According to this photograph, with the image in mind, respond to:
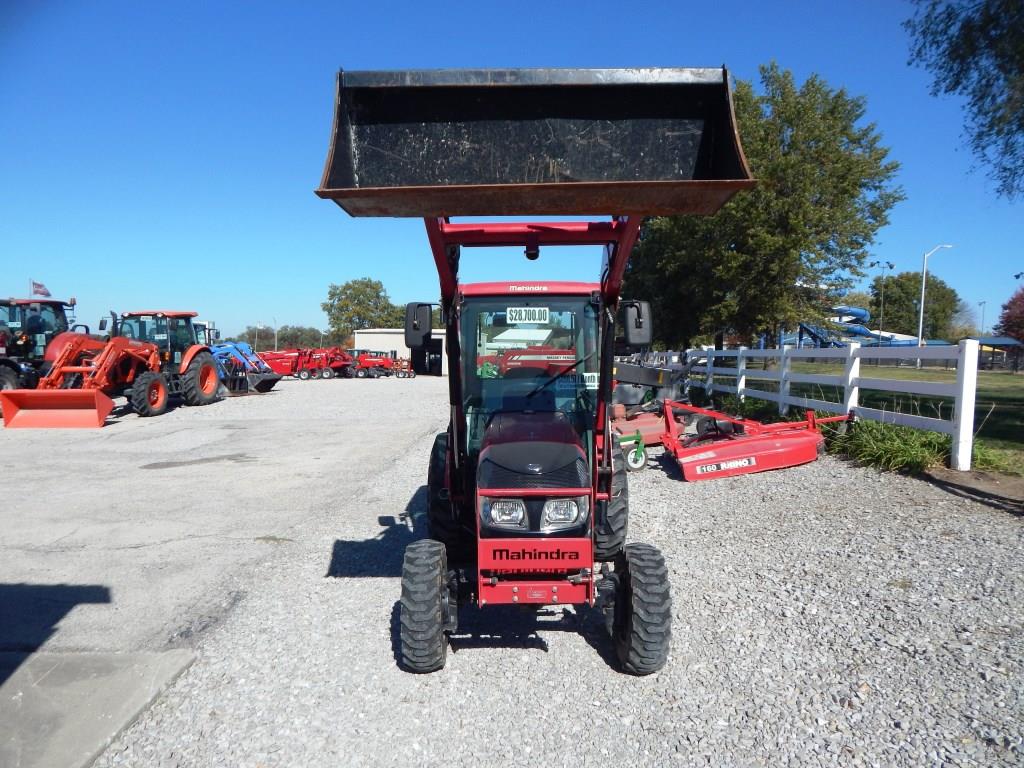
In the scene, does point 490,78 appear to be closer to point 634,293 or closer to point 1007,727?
point 1007,727

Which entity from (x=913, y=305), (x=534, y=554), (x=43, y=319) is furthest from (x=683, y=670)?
(x=913, y=305)

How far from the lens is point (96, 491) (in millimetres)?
8672

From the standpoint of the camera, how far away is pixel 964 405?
6918 mm

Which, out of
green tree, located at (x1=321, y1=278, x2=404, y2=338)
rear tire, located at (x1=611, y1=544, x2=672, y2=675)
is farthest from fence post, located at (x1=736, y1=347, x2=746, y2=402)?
green tree, located at (x1=321, y1=278, x2=404, y2=338)

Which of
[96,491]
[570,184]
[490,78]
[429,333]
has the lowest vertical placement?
[96,491]

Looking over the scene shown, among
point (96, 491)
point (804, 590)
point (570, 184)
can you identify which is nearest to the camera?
point (570, 184)

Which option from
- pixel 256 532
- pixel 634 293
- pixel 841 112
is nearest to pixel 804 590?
pixel 256 532

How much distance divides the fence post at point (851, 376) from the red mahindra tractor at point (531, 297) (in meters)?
5.54

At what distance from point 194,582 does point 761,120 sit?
17646 millimetres

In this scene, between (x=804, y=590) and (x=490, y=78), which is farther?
(x=804, y=590)

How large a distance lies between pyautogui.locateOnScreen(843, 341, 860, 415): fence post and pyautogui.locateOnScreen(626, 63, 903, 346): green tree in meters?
8.49

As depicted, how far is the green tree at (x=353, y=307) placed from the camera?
73.3 metres

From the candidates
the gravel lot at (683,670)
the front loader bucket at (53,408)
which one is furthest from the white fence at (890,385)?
the front loader bucket at (53,408)

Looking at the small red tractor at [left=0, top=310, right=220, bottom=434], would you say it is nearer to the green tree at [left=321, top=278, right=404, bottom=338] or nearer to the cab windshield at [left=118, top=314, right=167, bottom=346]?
the cab windshield at [left=118, top=314, right=167, bottom=346]
